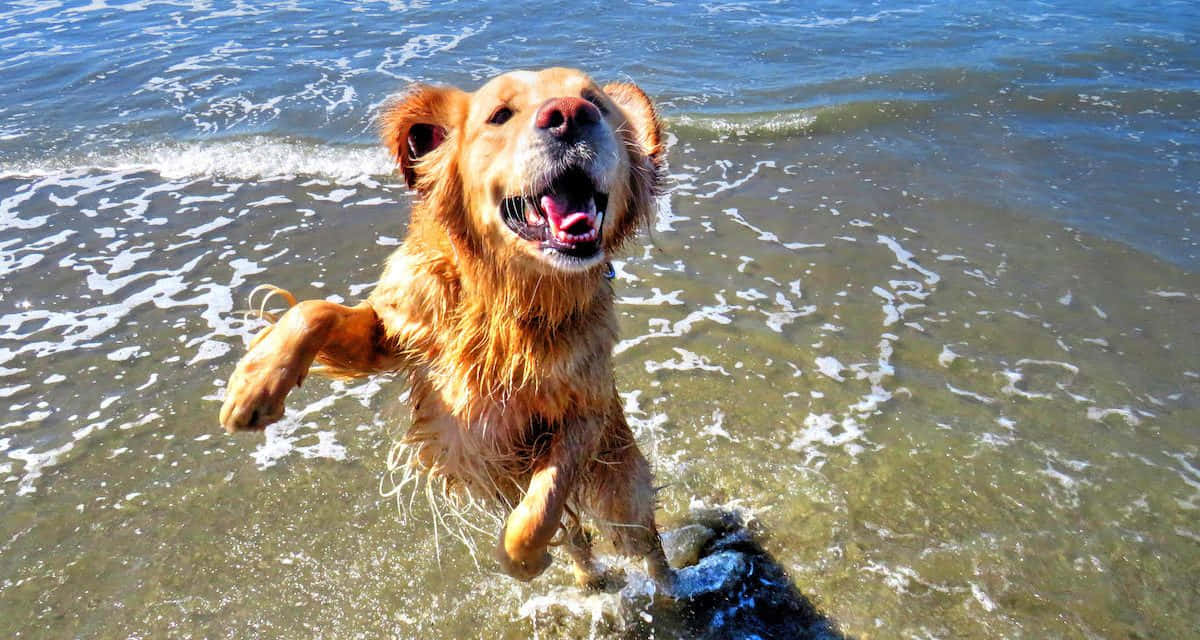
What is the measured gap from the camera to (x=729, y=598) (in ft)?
13.3

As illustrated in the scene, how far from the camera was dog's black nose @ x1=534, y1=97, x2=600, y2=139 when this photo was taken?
108 inches

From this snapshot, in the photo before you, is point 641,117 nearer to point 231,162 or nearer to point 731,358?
point 731,358

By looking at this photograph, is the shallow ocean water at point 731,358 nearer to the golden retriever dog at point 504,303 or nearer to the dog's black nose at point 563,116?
the golden retriever dog at point 504,303

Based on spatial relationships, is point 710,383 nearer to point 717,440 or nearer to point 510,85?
point 717,440

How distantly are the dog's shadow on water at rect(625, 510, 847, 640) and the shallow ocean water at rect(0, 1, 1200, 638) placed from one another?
105 mm

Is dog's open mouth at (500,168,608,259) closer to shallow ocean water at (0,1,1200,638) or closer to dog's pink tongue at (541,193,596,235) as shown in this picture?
dog's pink tongue at (541,193,596,235)

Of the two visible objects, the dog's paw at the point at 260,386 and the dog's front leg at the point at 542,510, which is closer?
the dog's paw at the point at 260,386

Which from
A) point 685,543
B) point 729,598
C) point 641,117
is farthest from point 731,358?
point 641,117

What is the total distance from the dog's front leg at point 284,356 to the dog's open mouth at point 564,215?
77 centimetres

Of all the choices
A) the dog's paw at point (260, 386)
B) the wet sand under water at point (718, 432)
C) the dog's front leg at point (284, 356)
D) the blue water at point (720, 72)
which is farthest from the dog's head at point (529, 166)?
the blue water at point (720, 72)

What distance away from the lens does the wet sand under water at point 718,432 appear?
394 centimetres

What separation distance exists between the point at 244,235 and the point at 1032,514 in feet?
21.4

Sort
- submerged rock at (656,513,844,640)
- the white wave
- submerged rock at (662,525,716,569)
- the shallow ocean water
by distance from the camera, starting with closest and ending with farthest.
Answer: submerged rock at (656,513,844,640), the shallow ocean water, submerged rock at (662,525,716,569), the white wave

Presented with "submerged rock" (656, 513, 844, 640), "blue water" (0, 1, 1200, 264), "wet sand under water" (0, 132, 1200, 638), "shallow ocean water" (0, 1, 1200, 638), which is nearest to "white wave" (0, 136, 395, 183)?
"shallow ocean water" (0, 1, 1200, 638)
